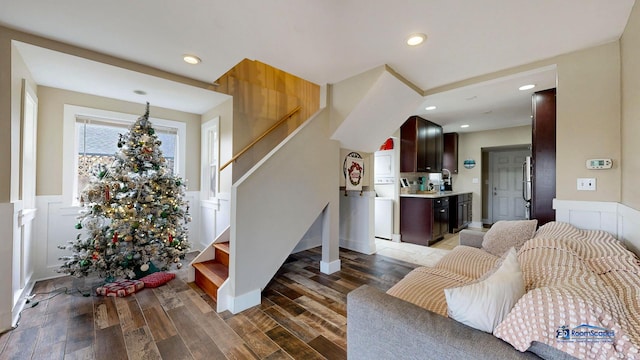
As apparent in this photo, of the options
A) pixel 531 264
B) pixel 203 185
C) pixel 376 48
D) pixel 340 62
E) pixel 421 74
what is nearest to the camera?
pixel 531 264

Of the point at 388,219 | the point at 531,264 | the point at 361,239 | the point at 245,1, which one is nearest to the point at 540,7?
the point at 531,264

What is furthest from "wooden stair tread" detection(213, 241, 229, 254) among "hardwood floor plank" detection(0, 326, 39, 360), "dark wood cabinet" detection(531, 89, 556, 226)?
"dark wood cabinet" detection(531, 89, 556, 226)

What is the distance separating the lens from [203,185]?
405cm

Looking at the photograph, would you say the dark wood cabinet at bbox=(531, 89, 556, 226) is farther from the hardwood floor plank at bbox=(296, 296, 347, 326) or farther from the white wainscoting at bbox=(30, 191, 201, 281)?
the white wainscoting at bbox=(30, 191, 201, 281)

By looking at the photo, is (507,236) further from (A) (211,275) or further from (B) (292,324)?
(A) (211,275)

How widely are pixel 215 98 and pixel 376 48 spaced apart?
2.22 meters

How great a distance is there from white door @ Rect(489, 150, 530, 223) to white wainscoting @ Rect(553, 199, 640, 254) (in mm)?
4635

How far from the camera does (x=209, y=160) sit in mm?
3990

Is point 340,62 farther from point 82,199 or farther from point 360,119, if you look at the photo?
point 82,199

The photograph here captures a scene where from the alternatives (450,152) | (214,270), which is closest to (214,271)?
→ (214,270)

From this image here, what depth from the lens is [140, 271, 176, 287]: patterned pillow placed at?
2.76 metres

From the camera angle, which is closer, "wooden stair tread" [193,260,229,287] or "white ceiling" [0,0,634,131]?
"white ceiling" [0,0,634,131]

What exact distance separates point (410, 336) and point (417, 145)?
14.0ft

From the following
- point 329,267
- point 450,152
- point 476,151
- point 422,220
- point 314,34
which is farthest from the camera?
point 450,152
